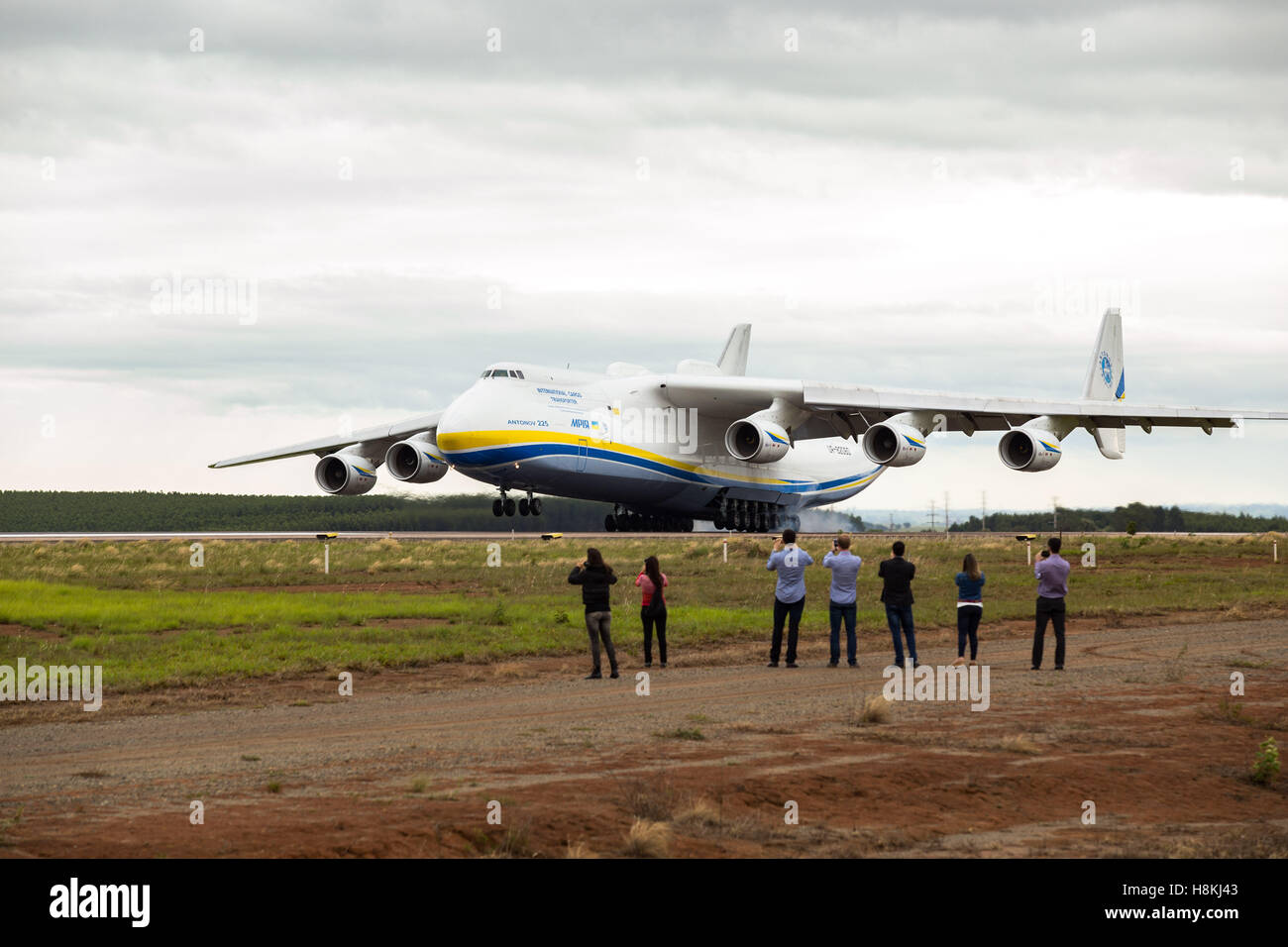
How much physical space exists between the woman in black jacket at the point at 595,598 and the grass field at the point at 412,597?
275cm

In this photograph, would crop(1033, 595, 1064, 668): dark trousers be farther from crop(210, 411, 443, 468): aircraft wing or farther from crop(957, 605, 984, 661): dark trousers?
crop(210, 411, 443, 468): aircraft wing

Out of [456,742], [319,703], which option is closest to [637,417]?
[319,703]

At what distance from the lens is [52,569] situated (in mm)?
35062

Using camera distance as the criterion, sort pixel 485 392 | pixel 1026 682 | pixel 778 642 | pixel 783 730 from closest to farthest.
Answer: pixel 783 730 < pixel 1026 682 < pixel 778 642 < pixel 485 392

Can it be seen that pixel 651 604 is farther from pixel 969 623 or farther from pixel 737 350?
pixel 737 350

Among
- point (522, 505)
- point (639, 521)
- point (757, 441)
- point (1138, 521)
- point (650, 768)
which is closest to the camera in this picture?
point (650, 768)

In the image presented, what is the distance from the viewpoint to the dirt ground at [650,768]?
31.1 ft

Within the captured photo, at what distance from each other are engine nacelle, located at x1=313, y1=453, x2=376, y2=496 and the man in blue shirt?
25.6 metres

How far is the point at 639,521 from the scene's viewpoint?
4819cm

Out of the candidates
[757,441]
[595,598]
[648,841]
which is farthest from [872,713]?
[757,441]

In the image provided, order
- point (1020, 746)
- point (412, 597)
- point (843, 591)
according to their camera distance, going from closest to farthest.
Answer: point (1020, 746) < point (843, 591) < point (412, 597)

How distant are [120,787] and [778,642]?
1004cm

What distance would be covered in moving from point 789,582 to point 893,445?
21.8m
